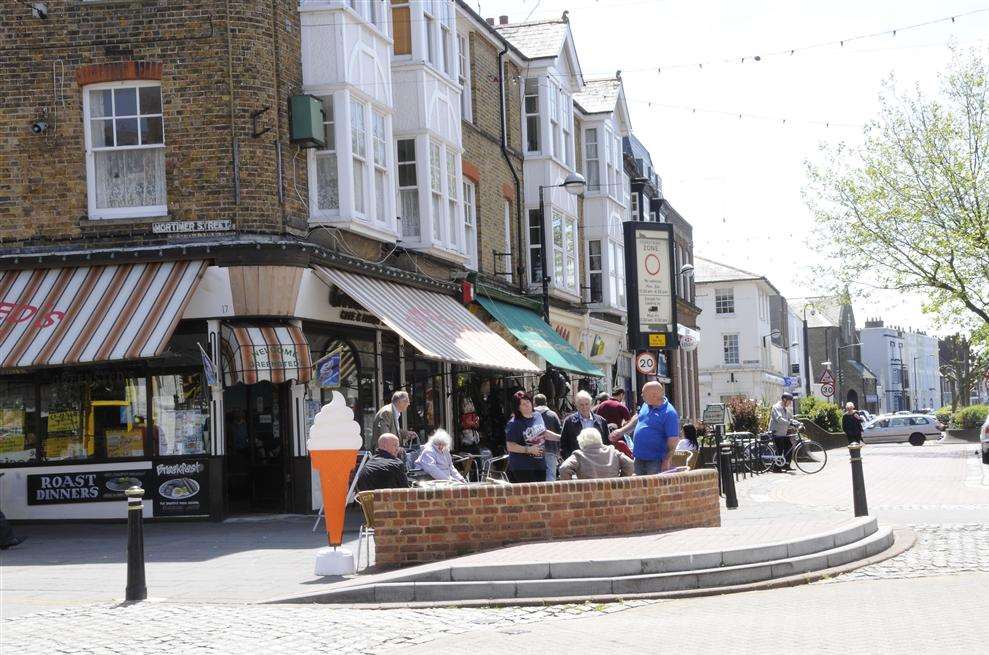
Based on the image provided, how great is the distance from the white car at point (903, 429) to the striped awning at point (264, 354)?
38.6 metres

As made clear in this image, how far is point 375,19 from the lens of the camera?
2028 centimetres

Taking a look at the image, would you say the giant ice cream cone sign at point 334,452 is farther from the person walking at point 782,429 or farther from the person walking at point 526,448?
the person walking at point 782,429

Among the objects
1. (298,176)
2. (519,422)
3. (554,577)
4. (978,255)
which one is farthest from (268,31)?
(978,255)

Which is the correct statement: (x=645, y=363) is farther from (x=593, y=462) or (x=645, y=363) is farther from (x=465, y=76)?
(x=593, y=462)

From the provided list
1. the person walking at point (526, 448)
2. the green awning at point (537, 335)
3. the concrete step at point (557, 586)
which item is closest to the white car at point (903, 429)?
the green awning at point (537, 335)

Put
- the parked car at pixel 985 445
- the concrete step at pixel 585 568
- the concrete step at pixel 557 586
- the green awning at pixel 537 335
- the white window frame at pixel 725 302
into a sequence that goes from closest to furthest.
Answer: the concrete step at pixel 557 586 < the concrete step at pixel 585 568 < the green awning at pixel 537 335 < the parked car at pixel 985 445 < the white window frame at pixel 725 302

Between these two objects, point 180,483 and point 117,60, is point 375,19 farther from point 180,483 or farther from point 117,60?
point 180,483

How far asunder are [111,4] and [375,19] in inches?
171

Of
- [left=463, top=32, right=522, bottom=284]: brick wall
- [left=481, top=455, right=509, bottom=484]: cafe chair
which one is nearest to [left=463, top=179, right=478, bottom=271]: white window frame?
[left=463, top=32, right=522, bottom=284]: brick wall

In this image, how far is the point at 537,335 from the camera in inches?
1042

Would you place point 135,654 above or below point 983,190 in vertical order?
below

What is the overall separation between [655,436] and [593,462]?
2.86 ft

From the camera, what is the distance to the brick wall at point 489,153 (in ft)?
86.4

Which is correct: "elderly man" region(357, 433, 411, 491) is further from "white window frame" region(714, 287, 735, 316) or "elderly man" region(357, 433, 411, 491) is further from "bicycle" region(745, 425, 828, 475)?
"white window frame" region(714, 287, 735, 316)
